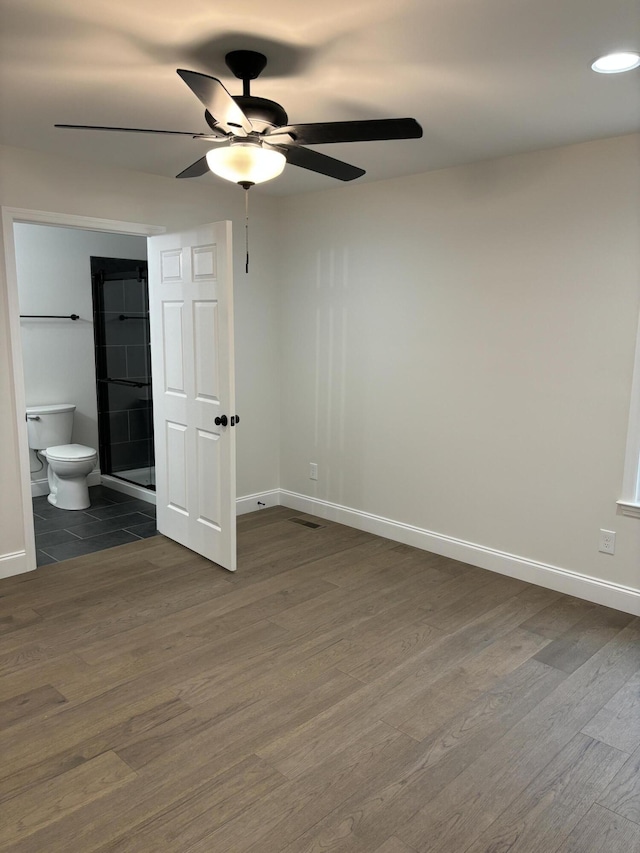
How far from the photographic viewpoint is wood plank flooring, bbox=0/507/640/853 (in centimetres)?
188

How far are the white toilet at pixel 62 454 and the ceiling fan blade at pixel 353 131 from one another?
11.2 ft

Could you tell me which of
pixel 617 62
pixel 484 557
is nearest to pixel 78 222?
pixel 617 62

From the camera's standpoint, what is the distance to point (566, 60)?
2.14 meters

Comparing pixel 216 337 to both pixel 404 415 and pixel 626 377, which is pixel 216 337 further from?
pixel 626 377

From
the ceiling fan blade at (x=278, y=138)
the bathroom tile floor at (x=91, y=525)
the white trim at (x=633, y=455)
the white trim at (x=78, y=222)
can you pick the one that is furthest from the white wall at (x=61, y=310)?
the white trim at (x=633, y=455)

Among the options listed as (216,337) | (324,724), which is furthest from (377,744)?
(216,337)

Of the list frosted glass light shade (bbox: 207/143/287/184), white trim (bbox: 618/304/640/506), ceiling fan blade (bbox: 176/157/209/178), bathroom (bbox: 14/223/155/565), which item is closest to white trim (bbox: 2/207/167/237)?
bathroom (bbox: 14/223/155/565)

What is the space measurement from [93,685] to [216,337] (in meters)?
1.93

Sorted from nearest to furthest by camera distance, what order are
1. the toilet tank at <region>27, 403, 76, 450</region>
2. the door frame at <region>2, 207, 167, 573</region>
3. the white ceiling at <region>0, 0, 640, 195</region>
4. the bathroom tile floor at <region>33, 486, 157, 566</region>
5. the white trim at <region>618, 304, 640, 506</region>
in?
the white ceiling at <region>0, 0, 640, 195</region>
the white trim at <region>618, 304, 640, 506</region>
the door frame at <region>2, 207, 167, 573</region>
the bathroom tile floor at <region>33, 486, 157, 566</region>
the toilet tank at <region>27, 403, 76, 450</region>

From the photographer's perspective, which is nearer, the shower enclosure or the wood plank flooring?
the wood plank flooring

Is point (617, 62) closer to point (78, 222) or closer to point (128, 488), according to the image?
point (78, 222)

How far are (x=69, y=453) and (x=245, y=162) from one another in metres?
3.36

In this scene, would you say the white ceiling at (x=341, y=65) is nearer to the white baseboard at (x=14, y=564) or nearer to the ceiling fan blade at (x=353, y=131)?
the ceiling fan blade at (x=353, y=131)

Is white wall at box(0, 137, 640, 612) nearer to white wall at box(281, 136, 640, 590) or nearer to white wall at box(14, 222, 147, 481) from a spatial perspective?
white wall at box(281, 136, 640, 590)
